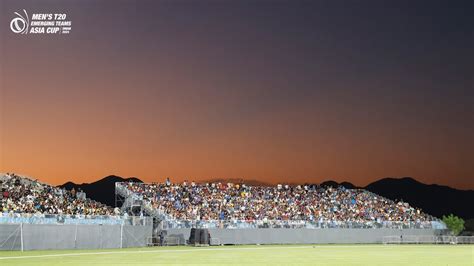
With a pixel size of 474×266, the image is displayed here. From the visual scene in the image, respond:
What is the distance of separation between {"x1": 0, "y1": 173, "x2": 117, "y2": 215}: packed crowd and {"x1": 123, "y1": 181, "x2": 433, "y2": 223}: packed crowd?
9.94 metres

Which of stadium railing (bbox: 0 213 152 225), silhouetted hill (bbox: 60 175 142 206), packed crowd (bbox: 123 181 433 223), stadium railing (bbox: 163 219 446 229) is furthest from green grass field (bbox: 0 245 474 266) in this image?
Answer: silhouetted hill (bbox: 60 175 142 206)

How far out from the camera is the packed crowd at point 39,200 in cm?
5178

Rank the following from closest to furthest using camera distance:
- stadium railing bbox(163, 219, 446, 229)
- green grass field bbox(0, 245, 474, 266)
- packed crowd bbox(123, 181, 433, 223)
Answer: green grass field bbox(0, 245, 474, 266), stadium railing bbox(163, 219, 446, 229), packed crowd bbox(123, 181, 433, 223)

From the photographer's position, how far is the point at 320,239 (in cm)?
7062

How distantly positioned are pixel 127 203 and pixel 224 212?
33.2 feet

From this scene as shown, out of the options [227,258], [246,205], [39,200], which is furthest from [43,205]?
[246,205]

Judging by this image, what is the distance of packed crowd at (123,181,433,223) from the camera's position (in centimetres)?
6994

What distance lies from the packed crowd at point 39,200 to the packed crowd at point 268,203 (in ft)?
32.6

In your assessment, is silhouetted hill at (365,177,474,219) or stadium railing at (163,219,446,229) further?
silhouetted hill at (365,177,474,219)

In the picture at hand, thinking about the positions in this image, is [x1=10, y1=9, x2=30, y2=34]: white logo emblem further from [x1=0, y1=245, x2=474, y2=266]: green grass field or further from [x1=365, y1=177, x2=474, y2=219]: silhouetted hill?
[x1=365, y1=177, x2=474, y2=219]: silhouetted hill

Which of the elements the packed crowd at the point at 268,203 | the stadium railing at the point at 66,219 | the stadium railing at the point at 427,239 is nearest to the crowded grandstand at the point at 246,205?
the packed crowd at the point at 268,203

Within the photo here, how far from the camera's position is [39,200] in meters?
55.0

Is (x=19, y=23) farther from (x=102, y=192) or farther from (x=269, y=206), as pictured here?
(x=102, y=192)

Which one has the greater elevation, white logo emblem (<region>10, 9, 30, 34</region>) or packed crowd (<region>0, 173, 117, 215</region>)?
white logo emblem (<region>10, 9, 30, 34</region>)
